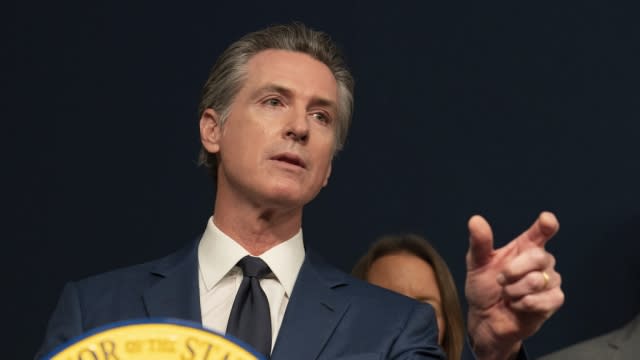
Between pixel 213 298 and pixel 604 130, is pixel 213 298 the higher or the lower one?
the lower one

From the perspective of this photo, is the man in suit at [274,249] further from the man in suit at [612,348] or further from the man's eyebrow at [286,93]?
the man in suit at [612,348]

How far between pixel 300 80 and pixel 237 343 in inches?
24.8

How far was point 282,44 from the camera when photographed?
1.82 metres

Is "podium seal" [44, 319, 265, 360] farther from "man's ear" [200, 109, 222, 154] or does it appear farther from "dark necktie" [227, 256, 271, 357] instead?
"man's ear" [200, 109, 222, 154]

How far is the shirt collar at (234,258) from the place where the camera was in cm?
164

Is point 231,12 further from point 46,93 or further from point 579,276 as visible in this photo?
point 579,276

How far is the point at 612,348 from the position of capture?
6.28 feet

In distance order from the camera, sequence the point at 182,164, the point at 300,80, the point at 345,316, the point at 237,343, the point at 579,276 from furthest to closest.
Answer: the point at 182,164 → the point at 579,276 → the point at 300,80 → the point at 345,316 → the point at 237,343

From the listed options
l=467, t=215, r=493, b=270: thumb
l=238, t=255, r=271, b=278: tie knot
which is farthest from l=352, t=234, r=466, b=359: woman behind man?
l=467, t=215, r=493, b=270: thumb

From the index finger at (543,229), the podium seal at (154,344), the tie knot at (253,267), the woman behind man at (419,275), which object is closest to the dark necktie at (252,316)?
the tie knot at (253,267)

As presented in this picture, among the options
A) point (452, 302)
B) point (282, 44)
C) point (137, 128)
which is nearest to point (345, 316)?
point (282, 44)

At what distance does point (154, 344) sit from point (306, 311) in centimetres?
39

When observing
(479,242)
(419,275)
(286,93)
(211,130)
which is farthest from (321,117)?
(419,275)

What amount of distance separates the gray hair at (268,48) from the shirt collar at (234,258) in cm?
21
